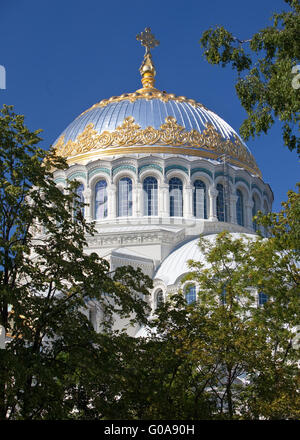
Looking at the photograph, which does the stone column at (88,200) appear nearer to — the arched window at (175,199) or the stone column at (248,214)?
the arched window at (175,199)

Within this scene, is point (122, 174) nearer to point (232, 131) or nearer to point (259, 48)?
point (232, 131)

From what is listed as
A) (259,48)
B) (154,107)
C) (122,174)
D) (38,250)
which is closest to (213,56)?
(259,48)

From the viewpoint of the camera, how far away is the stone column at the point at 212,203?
1572 inches

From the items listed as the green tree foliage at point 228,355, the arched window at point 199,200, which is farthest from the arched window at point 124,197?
the green tree foliage at point 228,355

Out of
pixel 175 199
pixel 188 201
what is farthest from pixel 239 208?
pixel 175 199

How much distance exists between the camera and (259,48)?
1650cm

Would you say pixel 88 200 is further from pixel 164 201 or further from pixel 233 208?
pixel 233 208

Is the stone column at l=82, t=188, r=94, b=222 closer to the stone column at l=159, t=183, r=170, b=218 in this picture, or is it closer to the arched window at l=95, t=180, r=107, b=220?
the arched window at l=95, t=180, r=107, b=220

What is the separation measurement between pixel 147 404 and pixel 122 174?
24683mm

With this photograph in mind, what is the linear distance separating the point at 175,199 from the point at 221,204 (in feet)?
8.85

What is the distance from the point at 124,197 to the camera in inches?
1570

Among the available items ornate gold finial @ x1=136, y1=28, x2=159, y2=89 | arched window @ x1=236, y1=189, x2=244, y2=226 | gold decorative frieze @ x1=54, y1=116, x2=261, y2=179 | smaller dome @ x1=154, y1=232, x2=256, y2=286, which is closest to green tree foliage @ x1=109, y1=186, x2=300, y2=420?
smaller dome @ x1=154, y1=232, x2=256, y2=286

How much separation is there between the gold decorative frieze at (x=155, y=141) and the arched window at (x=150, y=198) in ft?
6.41

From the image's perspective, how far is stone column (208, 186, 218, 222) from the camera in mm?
39938
